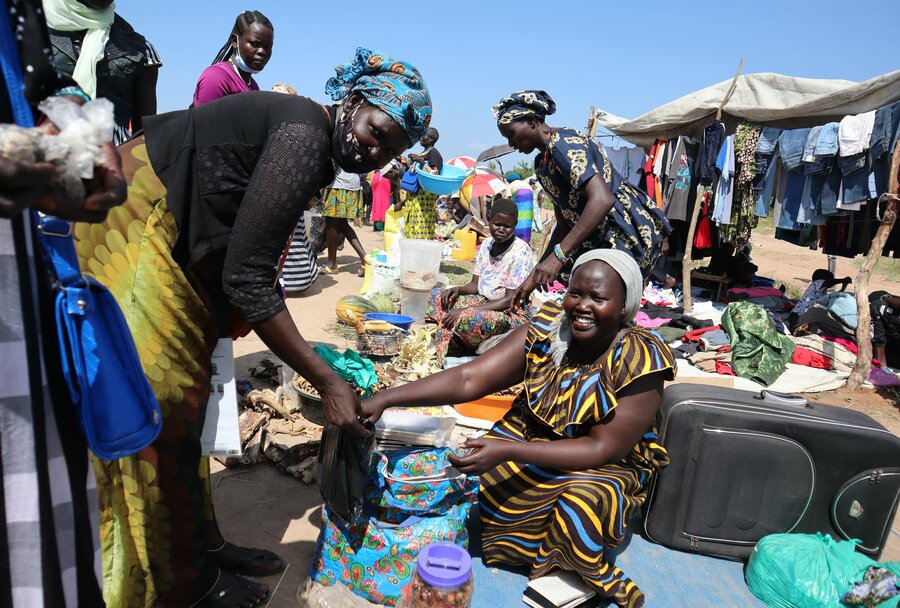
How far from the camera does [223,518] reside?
2785 mm

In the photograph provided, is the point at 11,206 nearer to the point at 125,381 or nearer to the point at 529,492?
the point at 125,381

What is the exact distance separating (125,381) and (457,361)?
3.34 meters

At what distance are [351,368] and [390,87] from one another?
1189 mm

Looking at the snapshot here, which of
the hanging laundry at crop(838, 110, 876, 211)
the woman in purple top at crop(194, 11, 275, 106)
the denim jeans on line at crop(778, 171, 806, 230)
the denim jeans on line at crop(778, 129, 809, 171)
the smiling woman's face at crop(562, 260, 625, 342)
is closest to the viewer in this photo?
the smiling woman's face at crop(562, 260, 625, 342)

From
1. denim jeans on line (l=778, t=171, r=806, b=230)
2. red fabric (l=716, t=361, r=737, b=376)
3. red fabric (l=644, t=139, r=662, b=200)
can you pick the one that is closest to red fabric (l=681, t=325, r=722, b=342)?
red fabric (l=716, t=361, r=737, b=376)

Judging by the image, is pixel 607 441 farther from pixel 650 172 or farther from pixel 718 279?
pixel 718 279

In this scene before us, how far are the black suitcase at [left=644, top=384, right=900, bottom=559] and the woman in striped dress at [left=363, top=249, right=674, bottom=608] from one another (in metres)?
0.18

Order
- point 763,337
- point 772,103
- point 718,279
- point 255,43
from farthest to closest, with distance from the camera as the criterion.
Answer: point 718,279 < point 772,103 < point 763,337 < point 255,43

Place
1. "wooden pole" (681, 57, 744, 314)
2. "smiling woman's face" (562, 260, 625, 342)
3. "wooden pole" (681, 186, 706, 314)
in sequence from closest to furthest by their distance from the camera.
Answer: "smiling woman's face" (562, 260, 625, 342)
"wooden pole" (681, 57, 744, 314)
"wooden pole" (681, 186, 706, 314)

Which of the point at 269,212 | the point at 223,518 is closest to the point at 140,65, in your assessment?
A: the point at 269,212

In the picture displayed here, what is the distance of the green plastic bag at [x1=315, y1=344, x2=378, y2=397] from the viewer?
2379 millimetres

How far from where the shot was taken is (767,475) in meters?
2.56

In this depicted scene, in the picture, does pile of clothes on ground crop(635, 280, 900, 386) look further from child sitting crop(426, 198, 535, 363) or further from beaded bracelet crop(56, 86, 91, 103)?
beaded bracelet crop(56, 86, 91, 103)

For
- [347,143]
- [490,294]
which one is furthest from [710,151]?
[347,143]
